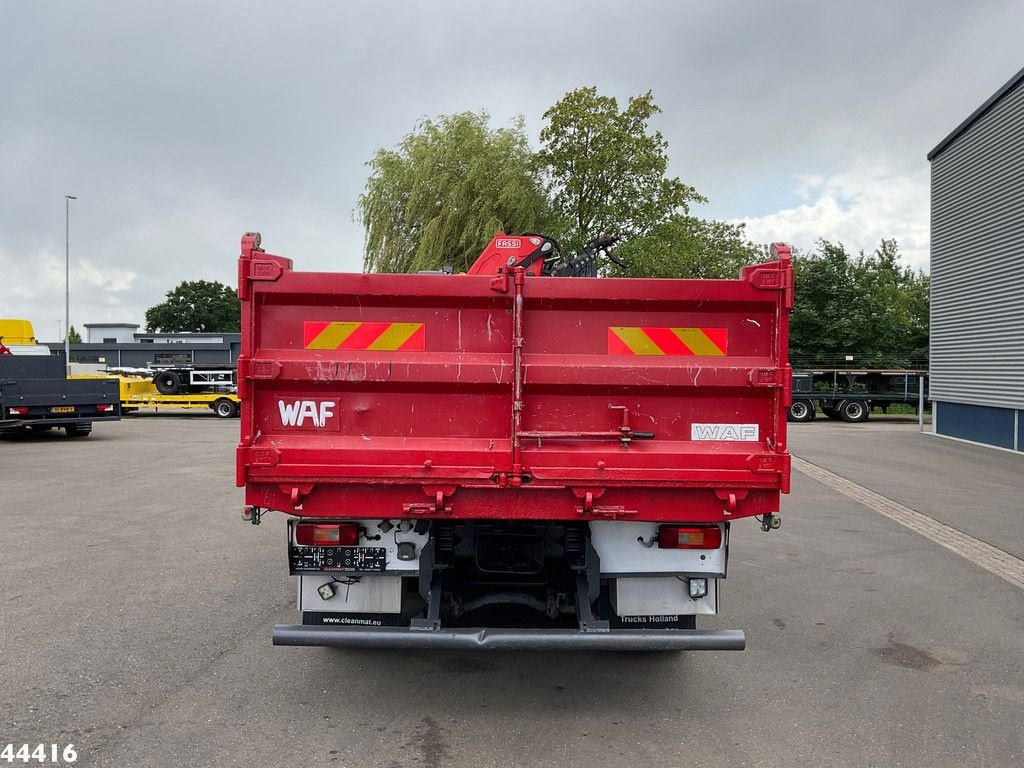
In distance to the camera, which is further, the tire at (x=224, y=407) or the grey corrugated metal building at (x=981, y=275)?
the tire at (x=224, y=407)

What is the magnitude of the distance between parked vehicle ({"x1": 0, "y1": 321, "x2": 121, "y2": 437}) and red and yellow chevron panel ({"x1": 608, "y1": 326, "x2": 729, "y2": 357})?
1758 centimetres

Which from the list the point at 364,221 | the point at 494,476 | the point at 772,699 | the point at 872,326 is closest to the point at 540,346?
the point at 494,476

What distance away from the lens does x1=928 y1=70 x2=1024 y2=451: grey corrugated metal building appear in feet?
53.7

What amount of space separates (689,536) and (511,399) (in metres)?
1.15

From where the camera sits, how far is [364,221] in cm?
2784

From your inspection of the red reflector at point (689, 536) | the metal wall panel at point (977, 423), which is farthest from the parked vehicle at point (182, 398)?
the red reflector at point (689, 536)

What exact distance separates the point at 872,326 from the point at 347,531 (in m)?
38.3

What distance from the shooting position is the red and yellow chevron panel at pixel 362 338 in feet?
12.3

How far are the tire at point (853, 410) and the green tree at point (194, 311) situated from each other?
7026 cm

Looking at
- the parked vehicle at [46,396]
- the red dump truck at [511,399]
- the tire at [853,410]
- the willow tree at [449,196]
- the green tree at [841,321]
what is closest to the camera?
the red dump truck at [511,399]

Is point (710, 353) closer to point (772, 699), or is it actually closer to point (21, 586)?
point (772, 699)

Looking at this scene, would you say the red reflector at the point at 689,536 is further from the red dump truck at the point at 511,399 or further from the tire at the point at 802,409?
the tire at the point at 802,409

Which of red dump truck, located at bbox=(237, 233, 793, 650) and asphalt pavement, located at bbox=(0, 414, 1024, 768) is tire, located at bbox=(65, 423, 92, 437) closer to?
asphalt pavement, located at bbox=(0, 414, 1024, 768)

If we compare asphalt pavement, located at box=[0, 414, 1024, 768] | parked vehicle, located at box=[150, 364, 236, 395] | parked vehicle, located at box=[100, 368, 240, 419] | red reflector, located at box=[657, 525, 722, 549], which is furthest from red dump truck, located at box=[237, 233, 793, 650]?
parked vehicle, located at box=[150, 364, 236, 395]
